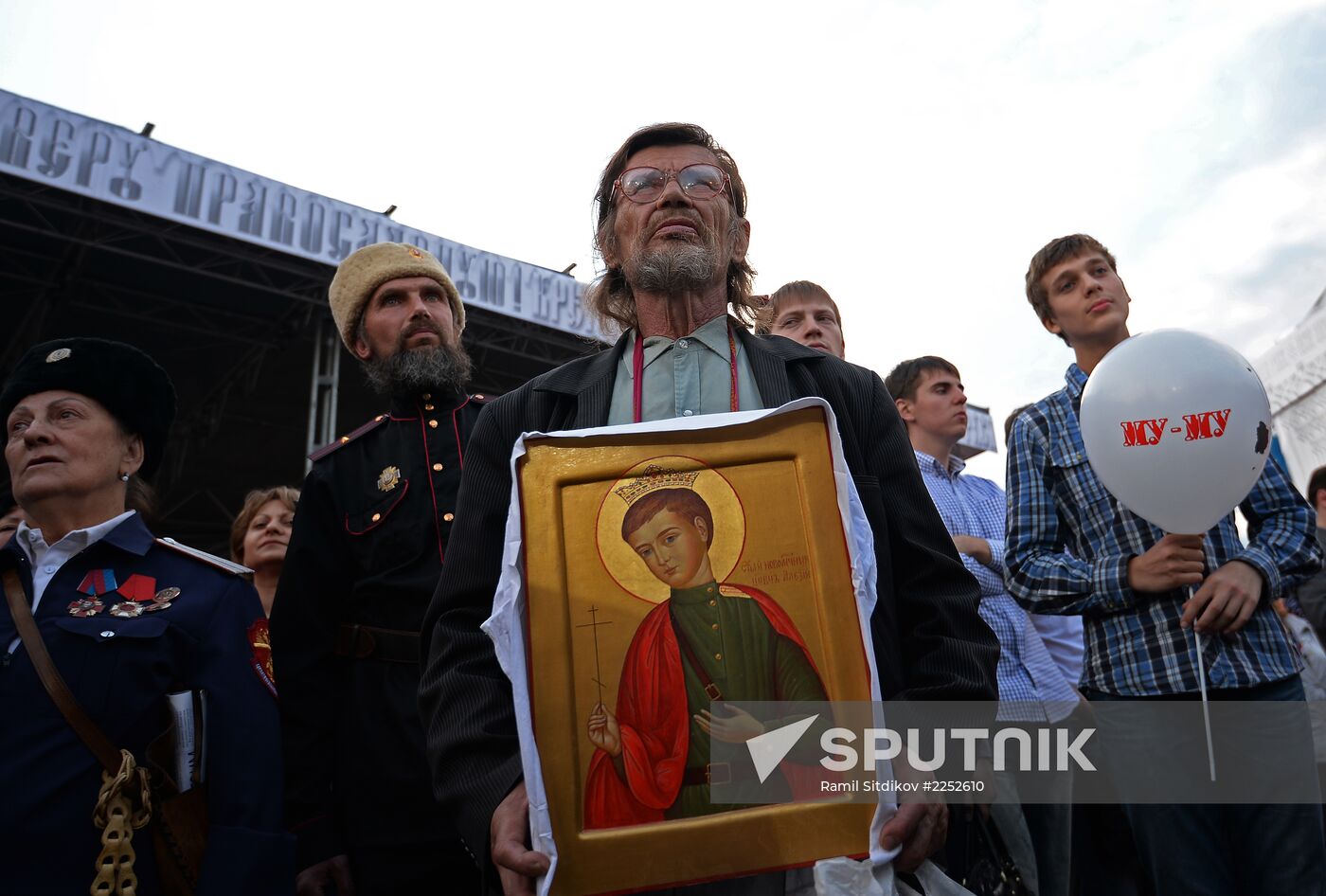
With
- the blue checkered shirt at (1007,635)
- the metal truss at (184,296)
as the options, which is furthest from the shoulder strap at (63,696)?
the metal truss at (184,296)

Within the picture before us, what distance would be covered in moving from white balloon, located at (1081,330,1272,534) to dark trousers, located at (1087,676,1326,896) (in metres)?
0.49

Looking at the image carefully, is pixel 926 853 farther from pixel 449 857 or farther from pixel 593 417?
pixel 449 857

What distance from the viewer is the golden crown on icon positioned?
1435mm

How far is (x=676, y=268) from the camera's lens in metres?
1.92

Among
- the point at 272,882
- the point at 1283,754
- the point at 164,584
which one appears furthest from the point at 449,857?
the point at 1283,754

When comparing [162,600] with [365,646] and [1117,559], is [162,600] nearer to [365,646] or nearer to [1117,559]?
[365,646]

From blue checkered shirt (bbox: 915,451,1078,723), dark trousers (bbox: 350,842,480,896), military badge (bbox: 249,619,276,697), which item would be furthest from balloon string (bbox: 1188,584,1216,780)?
military badge (bbox: 249,619,276,697)

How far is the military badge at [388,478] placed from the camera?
2.56 metres

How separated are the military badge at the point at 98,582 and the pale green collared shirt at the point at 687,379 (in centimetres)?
135

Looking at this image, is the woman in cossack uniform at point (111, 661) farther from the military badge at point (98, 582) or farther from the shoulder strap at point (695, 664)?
the shoulder strap at point (695, 664)

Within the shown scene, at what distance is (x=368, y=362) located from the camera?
3.03 metres

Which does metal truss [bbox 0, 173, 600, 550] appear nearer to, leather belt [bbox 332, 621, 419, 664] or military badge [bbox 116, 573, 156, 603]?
military badge [bbox 116, 573, 156, 603]

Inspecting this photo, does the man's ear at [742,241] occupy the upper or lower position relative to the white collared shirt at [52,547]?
upper

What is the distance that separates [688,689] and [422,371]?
1.73m
